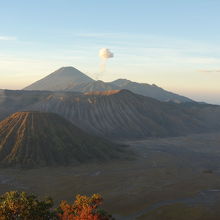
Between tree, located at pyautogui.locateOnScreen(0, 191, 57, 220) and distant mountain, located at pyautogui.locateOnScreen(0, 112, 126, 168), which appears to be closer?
tree, located at pyautogui.locateOnScreen(0, 191, 57, 220)

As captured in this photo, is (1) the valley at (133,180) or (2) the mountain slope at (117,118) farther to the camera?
(2) the mountain slope at (117,118)

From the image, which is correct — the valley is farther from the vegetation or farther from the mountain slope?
the mountain slope

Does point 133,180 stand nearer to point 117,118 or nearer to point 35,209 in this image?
point 35,209

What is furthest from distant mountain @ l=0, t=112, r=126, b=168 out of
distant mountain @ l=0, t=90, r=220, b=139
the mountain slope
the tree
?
the tree

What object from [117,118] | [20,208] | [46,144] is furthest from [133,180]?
[117,118]

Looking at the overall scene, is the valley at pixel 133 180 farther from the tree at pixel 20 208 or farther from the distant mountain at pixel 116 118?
the distant mountain at pixel 116 118

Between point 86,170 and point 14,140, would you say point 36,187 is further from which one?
point 14,140

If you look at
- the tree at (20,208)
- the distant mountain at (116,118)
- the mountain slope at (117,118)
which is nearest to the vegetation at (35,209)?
the tree at (20,208)

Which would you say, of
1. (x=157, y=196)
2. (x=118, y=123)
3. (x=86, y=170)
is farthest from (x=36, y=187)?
(x=118, y=123)
